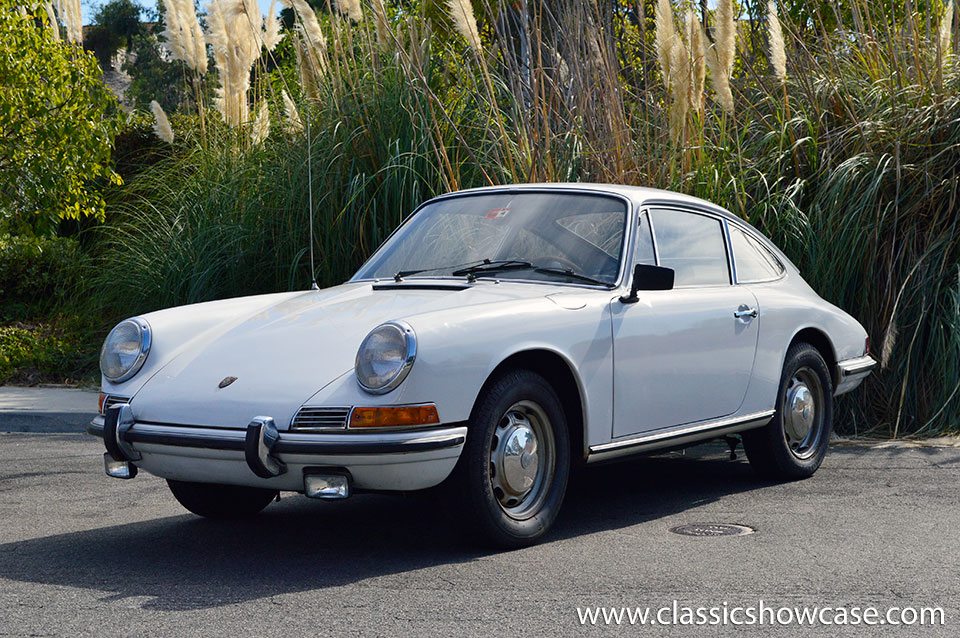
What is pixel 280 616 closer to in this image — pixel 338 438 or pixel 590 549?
pixel 338 438

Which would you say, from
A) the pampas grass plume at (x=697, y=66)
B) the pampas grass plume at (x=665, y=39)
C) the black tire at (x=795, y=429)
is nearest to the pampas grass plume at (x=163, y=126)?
the pampas grass plume at (x=665, y=39)

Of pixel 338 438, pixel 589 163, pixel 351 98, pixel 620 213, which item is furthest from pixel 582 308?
pixel 351 98

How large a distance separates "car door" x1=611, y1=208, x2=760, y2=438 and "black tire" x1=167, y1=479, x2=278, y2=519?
1685mm

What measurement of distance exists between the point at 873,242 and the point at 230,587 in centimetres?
553

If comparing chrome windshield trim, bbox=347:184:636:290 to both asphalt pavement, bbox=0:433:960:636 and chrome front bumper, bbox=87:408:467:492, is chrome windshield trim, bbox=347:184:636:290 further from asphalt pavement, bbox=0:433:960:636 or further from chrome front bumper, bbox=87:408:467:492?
chrome front bumper, bbox=87:408:467:492

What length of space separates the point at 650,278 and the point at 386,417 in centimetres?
151

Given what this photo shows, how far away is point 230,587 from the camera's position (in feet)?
13.5

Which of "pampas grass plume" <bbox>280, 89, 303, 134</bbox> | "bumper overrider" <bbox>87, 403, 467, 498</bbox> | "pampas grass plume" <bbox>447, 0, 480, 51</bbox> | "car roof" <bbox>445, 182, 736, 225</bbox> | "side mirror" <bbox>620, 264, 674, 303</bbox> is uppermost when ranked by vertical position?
"pampas grass plume" <bbox>447, 0, 480, 51</bbox>

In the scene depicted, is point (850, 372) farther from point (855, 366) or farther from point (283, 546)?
point (283, 546)

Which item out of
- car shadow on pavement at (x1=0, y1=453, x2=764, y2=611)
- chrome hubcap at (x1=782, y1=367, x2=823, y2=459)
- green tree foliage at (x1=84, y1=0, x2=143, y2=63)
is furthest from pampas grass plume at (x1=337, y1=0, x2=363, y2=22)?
green tree foliage at (x1=84, y1=0, x2=143, y2=63)

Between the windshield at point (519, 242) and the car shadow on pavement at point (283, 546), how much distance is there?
44.6 inches

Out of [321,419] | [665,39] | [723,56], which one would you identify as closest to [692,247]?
[321,419]

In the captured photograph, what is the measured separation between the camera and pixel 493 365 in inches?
173

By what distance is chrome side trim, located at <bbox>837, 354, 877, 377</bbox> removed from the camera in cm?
649
